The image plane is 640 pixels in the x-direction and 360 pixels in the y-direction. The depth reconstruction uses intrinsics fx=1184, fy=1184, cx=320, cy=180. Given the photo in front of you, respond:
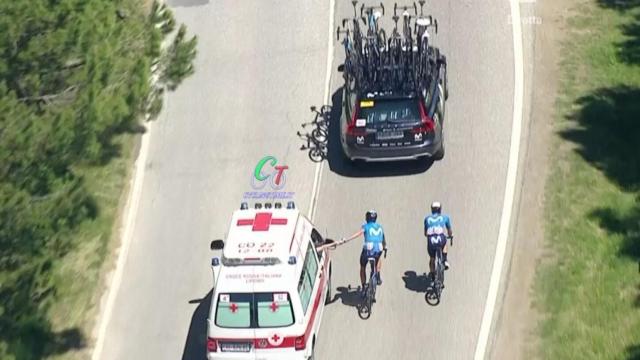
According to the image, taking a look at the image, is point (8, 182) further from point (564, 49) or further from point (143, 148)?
point (564, 49)

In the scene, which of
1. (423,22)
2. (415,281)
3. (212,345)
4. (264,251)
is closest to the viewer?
(212,345)

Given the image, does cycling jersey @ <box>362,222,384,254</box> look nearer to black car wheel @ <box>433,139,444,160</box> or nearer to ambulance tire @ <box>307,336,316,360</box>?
ambulance tire @ <box>307,336,316,360</box>

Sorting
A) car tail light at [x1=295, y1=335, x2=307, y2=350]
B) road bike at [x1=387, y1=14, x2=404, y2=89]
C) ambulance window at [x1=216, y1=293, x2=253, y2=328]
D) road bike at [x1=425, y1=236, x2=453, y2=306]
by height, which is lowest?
car tail light at [x1=295, y1=335, x2=307, y2=350]

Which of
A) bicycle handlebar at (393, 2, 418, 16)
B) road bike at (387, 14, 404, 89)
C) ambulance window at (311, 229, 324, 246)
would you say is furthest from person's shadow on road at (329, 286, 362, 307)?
bicycle handlebar at (393, 2, 418, 16)

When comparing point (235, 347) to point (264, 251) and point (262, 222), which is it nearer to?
point (264, 251)

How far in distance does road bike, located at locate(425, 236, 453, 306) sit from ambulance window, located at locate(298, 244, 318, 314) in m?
2.25

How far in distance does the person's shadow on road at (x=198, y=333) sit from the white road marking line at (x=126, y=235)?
A: 173 centimetres

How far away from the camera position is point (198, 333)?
2255cm

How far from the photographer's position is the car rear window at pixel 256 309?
19562 mm

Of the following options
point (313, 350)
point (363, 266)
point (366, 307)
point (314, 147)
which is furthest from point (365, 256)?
point (314, 147)

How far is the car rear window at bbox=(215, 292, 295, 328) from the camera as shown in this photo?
1956 cm

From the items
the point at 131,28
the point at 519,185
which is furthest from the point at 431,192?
the point at 131,28

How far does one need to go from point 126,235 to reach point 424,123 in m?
6.73

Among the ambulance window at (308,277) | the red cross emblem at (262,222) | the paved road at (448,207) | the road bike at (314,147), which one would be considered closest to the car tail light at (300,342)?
the ambulance window at (308,277)
